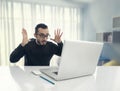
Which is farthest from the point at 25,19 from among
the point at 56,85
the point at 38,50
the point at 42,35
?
the point at 56,85

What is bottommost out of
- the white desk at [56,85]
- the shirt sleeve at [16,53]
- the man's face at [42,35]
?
the white desk at [56,85]

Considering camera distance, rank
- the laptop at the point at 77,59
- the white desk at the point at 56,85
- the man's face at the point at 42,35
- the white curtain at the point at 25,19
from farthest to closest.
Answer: the white curtain at the point at 25,19 → the man's face at the point at 42,35 → the laptop at the point at 77,59 → the white desk at the point at 56,85

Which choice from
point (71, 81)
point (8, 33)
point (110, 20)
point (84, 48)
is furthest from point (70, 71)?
point (8, 33)

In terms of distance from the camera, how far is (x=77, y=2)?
4676 mm

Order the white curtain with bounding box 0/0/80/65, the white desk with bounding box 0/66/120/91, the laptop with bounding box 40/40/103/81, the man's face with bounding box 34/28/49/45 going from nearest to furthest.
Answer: the white desk with bounding box 0/66/120/91 → the laptop with bounding box 40/40/103/81 → the man's face with bounding box 34/28/49/45 → the white curtain with bounding box 0/0/80/65

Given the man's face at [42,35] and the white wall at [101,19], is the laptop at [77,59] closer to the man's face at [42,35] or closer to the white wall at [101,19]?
the man's face at [42,35]

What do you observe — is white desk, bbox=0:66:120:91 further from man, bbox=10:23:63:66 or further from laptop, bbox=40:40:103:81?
man, bbox=10:23:63:66

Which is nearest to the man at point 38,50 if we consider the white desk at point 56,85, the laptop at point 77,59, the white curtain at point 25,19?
the laptop at point 77,59

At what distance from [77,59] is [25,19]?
3.69 m

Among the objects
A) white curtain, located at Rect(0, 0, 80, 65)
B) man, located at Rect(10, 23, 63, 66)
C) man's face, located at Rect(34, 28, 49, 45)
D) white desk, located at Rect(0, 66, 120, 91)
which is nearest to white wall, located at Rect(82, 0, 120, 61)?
white curtain, located at Rect(0, 0, 80, 65)

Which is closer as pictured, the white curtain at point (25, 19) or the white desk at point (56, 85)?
the white desk at point (56, 85)

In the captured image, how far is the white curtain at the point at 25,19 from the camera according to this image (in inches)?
169

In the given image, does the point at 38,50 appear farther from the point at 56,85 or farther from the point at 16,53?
the point at 56,85

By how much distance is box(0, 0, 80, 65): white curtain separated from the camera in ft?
14.1
